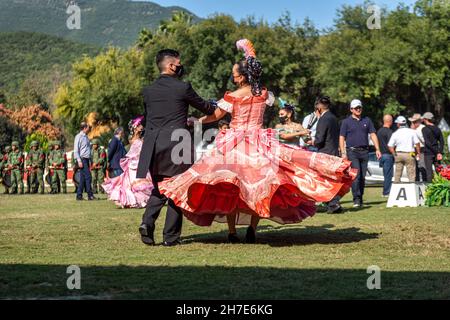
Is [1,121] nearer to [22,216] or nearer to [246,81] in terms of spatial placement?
[22,216]

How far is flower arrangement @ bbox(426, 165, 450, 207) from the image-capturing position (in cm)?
1772

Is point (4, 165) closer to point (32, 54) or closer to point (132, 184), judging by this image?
point (132, 184)

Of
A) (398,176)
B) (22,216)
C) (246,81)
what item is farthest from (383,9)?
(246,81)

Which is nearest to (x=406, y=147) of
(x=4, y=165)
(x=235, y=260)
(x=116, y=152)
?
(x=116, y=152)

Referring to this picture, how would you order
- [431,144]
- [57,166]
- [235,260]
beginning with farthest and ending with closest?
[57,166] < [431,144] < [235,260]

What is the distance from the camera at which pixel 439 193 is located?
17812 mm

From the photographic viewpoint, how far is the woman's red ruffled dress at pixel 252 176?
411 inches

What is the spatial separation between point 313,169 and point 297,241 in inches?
43.7

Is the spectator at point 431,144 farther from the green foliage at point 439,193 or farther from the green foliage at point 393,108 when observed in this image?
the green foliage at point 393,108

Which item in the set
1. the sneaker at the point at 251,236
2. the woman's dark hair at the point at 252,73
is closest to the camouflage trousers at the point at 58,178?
the sneaker at the point at 251,236

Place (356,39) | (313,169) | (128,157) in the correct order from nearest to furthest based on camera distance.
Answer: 1. (313,169)
2. (128,157)
3. (356,39)

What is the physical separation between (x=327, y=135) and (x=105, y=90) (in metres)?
52.6

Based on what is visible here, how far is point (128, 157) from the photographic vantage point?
19844 mm

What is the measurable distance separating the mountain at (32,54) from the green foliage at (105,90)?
3430 centimetres
